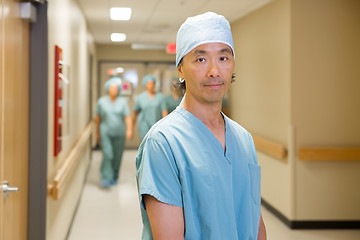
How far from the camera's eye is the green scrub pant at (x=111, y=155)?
6164mm

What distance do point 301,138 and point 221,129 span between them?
3091 millimetres

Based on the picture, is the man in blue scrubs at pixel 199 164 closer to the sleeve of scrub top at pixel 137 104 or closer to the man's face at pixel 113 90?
the man's face at pixel 113 90

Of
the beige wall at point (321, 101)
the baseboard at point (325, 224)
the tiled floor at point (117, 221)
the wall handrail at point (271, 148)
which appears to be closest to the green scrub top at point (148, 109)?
the tiled floor at point (117, 221)

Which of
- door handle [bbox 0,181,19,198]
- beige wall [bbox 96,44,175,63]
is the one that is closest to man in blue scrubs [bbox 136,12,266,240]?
door handle [bbox 0,181,19,198]

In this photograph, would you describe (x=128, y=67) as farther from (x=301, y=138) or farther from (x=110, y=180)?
(x=301, y=138)

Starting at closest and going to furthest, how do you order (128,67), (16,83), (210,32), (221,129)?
(210,32), (221,129), (16,83), (128,67)

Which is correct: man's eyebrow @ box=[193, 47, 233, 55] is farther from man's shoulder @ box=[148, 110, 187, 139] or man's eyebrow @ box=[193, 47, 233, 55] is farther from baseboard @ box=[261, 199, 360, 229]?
baseboard @ box=[261, 199, 360, 229]

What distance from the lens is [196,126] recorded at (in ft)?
4.23

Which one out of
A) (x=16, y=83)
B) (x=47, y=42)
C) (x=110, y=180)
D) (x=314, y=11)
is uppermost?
(x=314, y=11)

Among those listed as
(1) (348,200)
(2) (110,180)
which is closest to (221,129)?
(1) (348,200)

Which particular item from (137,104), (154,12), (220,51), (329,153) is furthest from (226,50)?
(137,104)

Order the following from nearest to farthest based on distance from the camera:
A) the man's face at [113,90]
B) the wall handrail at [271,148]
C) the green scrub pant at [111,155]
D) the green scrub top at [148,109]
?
the wall handrail at [271,148]
the green scrub pant at [111,155]
the man's face at [113,90]
the green scrub top at [148,109]

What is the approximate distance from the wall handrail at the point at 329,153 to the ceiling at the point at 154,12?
1.77 metres

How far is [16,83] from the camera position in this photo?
2.16 m
